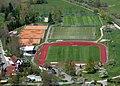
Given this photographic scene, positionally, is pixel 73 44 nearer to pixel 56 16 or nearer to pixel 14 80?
pixel 56 16

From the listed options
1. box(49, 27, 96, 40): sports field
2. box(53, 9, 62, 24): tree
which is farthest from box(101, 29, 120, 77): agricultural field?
box(53, 9, 62, 24): tree

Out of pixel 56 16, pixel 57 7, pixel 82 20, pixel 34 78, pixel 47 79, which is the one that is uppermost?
pixel 57 7

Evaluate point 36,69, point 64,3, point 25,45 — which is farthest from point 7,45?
point 64,3

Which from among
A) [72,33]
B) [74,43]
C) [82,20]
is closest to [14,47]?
[74,43]

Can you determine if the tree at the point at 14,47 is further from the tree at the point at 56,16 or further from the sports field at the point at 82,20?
the tree at the point at 56,16

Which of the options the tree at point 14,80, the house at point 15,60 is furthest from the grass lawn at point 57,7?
the tree at point 14,80

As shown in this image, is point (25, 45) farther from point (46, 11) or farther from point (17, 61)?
point (46, 11)

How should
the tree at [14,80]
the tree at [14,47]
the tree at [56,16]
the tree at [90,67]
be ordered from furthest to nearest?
the tree at [56,16] → the tree at [14,47] → the tree at [90,67] → the tree at [14,80]

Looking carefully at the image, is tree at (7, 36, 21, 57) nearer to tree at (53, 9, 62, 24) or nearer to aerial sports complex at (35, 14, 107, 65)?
aerial sports complex at (35, 14, 107, 65)
